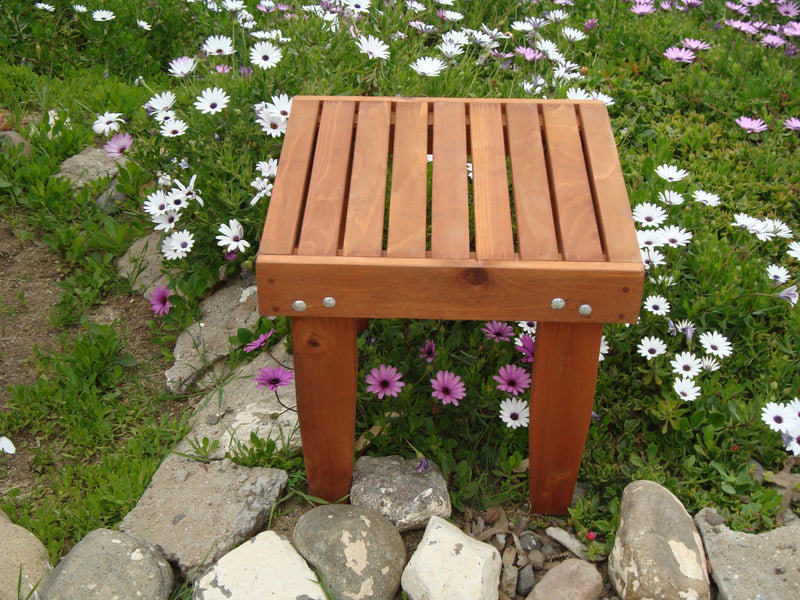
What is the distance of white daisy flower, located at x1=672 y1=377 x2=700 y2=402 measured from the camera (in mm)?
2466

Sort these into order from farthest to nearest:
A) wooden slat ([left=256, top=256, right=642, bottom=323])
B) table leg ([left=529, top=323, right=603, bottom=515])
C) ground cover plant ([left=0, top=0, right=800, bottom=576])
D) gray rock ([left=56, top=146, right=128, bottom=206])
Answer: gray rock ([left=56, top=146, right=128, bottom=206])
ground cover plant ([left=0, top=0, right=800, bottom=576])
table leg ([left=529, top=323, right=603, bottom=515])
wooden slat ([left=256, top=256, right=642, bottom=323])

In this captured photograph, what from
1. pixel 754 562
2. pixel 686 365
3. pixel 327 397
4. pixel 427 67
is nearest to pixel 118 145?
pixel 427 67

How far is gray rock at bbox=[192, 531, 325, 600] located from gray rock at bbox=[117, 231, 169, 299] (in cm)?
126

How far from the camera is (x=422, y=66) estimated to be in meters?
3.16

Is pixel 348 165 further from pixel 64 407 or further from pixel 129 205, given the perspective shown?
pixel 129 205

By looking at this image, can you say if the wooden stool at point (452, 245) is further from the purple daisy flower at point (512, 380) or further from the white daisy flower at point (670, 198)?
the white daisy flower at point (670, 198)

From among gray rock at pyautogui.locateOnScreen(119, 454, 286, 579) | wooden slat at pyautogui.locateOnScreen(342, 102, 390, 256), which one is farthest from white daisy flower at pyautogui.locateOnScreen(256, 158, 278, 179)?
gray rock at pyautogui.locateOnScreen(119, 454, 286, 579)

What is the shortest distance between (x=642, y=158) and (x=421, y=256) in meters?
2.01

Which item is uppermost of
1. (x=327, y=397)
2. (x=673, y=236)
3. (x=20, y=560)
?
(x=327, y=397)

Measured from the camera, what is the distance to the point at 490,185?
6.81ft

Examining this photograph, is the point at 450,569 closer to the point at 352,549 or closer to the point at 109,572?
the point at 352,549

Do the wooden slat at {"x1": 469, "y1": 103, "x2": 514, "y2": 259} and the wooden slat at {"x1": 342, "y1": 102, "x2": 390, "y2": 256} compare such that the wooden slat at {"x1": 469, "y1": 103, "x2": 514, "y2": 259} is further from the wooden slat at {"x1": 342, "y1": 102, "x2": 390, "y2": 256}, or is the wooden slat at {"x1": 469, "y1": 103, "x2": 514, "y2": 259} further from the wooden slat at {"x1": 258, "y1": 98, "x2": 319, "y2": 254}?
the wooden slat at {"x1": 258, "y1": 98, "x2": 319, "y2": 254}

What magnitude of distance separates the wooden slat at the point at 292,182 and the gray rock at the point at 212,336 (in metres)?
0.85

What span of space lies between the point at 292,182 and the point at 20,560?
1.14 meters
